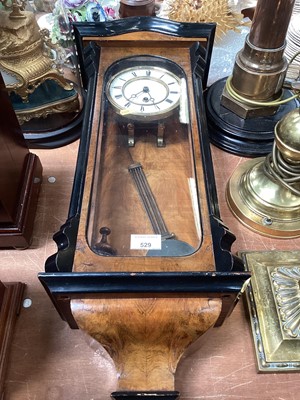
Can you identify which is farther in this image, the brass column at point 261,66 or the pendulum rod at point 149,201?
the brass column at point 261,66

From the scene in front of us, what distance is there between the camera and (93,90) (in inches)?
37.0

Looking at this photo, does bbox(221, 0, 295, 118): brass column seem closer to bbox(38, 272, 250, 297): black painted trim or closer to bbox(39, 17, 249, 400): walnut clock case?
bbox(39, 17, 249, 400): walnut clock case

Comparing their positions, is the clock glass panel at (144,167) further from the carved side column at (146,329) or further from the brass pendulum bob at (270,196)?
the brass pendulum bob at (270,196)

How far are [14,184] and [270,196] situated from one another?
0.59m

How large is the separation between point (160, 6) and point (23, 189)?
0.81m

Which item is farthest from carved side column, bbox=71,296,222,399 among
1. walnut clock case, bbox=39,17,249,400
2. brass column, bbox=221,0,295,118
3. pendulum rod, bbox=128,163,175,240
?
brass column, bbox=221,0,295,118

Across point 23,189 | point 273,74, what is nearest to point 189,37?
point 273,74

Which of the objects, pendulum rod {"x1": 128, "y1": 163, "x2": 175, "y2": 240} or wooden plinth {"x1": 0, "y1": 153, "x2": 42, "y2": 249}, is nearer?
pendulum rod {"x1": 128, "y1": 163, "x2": 175, "y2": 240}

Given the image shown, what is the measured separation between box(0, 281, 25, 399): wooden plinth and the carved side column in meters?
0.23

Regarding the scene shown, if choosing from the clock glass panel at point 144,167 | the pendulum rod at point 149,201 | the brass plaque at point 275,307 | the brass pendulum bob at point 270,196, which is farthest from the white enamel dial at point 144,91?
the brass plaque at point 275,307

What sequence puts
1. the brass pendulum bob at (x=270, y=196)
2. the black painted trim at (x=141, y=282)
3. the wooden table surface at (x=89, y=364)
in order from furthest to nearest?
1. the brass pendulum bob at (x=270, y=196)
2. the wooden table surface at (x=89, y=364)
3. the black painted trim at (x=141, y=282)

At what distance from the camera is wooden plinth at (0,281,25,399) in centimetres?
80

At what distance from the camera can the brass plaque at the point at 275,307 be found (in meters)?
0.79

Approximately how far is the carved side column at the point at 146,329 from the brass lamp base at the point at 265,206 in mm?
358
